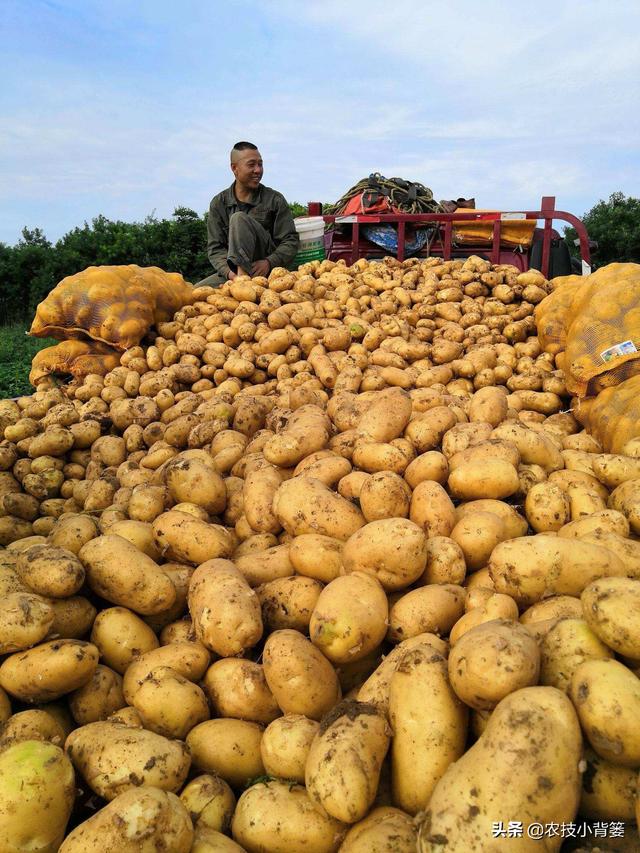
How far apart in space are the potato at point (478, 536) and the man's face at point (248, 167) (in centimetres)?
602

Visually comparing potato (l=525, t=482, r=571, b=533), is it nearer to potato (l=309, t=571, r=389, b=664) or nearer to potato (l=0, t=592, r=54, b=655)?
potato (l=309, t=571, r=389, b=664)

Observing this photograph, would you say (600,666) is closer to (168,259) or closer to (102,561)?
(102,561)

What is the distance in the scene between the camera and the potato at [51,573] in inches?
74.4

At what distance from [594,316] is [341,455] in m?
2.11

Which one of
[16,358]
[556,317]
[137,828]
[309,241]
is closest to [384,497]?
[137,828]

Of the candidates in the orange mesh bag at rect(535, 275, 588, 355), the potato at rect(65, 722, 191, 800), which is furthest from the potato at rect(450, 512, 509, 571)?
the orange mesh bag at rect(535, 275, 588, 355)

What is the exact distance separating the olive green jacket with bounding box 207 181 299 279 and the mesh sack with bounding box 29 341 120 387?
2.29m

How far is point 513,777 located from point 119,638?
131cm

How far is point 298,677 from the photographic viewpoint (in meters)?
1.67

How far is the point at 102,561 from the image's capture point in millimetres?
2059

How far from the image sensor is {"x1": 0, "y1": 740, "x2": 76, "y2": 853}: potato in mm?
1307

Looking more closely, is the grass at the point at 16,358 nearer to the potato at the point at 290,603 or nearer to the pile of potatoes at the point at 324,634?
the pile of potatoes at the point at 324,634

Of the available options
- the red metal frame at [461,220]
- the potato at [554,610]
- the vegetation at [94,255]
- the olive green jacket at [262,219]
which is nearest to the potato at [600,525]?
the potato at [554,610]

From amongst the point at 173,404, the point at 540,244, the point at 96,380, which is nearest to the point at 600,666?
the point at 173,404
